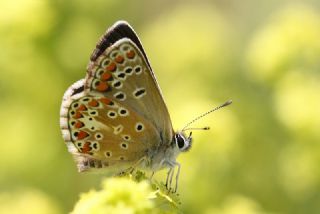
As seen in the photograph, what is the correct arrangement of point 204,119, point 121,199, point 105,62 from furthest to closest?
point 204,119 < point 105,62 < point 121,199

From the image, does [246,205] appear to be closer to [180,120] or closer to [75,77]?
[180,120]

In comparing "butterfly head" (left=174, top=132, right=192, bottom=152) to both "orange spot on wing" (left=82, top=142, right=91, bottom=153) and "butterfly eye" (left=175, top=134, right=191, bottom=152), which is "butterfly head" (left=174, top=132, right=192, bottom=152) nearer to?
"butterfly eye" (left=175, top=134, right=191, bottom=152)

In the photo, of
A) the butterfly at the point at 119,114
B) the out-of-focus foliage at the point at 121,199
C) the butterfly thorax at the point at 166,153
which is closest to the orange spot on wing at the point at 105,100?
the butterfly at the point at 119,114

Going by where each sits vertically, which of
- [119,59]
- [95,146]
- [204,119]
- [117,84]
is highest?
[119,59]

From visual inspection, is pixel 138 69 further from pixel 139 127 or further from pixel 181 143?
pixel 181 143

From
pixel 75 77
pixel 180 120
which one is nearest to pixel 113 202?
pixel 180 120

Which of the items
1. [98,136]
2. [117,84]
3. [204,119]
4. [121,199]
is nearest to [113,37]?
[117,84]
